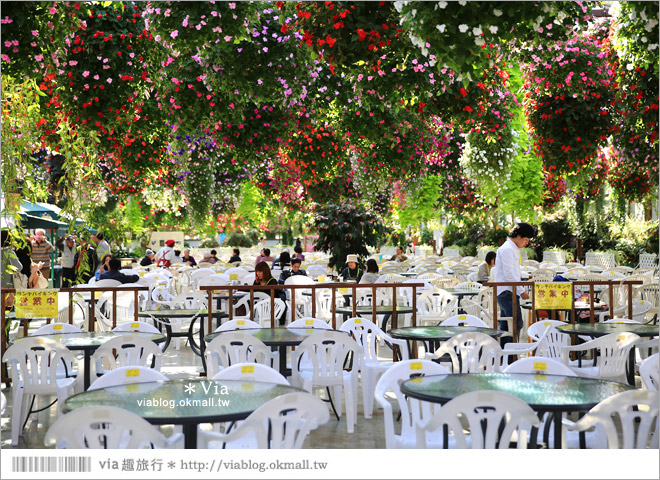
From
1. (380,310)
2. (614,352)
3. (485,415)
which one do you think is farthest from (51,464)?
(380,310)

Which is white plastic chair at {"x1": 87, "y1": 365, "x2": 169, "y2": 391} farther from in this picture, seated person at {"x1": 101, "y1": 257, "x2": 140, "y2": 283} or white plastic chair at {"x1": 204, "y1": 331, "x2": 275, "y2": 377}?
seated person at {"x1": 101, "y1": 257, "x2": 140, "y2": 283}

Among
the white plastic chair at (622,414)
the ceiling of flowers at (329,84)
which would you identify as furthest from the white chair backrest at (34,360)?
the white plastic chair at (622,414)

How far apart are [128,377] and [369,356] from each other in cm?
273

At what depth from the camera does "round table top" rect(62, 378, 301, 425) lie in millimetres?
3457

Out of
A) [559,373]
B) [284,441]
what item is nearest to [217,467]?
[284,441]

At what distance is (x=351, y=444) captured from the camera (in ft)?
18.1

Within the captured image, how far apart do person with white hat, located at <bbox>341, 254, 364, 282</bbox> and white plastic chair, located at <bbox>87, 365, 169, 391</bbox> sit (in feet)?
22.4

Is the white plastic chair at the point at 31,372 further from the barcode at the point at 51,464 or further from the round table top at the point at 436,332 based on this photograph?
the round table top at the point at 436,332

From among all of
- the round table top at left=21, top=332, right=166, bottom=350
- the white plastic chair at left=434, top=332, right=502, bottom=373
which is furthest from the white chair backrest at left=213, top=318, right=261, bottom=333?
the white plastic chair at left=434, top=332, right=502, bottom=373

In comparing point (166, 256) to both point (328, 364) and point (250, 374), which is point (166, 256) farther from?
point (250, 374)

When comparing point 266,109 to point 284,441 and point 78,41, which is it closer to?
point 78,41

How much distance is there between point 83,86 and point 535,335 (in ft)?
14.6

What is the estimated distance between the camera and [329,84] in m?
8.36

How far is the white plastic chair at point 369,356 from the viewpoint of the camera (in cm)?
627
